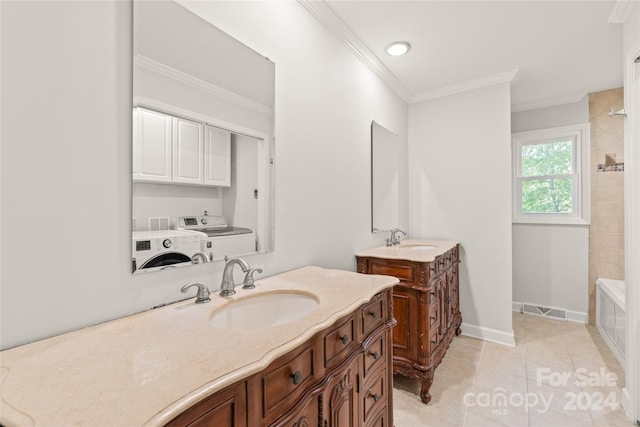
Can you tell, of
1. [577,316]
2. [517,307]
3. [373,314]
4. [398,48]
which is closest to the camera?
[373,314]

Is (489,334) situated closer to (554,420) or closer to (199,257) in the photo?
(554,420)

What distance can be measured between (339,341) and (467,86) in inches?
117

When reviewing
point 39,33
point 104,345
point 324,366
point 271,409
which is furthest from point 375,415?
point 39,33

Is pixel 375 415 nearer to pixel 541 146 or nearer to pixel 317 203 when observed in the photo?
pixel 317 203

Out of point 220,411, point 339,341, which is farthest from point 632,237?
point 220,411

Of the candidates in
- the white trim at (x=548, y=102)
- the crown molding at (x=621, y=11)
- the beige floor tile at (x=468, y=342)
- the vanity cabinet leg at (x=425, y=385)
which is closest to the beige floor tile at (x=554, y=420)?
the vanity cabinet leg at (x=425, y=385)

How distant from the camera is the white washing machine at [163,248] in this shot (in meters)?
0.99

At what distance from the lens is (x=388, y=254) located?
2.25 meters

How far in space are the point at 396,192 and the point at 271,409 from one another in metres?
2.49

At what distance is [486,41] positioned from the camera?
7.41ft

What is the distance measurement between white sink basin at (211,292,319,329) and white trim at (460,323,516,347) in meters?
2.50

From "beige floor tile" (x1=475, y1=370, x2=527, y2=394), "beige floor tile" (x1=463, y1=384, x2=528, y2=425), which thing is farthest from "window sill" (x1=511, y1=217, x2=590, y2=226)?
"beige floor tile" (x1=463, y1=384, x2=528, y2=425)

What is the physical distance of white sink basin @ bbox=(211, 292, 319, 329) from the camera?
1.12m

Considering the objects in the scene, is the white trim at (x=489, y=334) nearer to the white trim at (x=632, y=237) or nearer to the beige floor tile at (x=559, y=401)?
the beige floor tile at (x=559, y=401)
